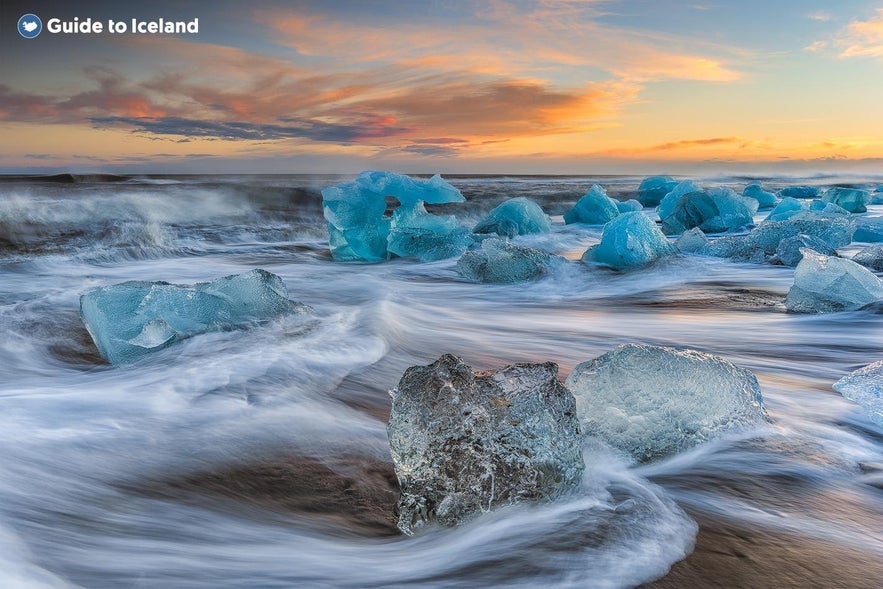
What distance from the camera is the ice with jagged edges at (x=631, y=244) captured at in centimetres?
759

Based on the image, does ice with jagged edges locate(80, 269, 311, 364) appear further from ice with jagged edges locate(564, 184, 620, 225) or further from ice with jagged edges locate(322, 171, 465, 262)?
ice with jagged edges locate(564, 184, 620, 225)

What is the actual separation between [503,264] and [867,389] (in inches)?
165

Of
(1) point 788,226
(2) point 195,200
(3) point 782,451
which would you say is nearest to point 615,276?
(1) point 788,226

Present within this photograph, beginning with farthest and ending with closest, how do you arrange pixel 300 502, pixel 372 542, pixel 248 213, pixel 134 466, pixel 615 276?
pixel 248 213
pixel 615 276
pixel 134 466
pixel 300 502
pixel 372 542

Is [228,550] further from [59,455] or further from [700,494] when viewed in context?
[700,494]

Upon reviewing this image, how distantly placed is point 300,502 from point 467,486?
57 centimetres

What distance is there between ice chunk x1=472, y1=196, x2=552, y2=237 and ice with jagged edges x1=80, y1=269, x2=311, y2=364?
6652 millimetres

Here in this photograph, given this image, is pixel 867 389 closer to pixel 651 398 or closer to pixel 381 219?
pixel 651 398

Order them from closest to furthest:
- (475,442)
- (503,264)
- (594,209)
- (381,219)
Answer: (475,442)
(503,264)
(381,219)
(594,209)

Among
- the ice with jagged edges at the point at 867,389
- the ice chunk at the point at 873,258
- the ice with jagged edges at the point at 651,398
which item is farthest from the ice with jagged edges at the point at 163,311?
the ice chunk at the point at 873,258

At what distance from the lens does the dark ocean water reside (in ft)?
5.88

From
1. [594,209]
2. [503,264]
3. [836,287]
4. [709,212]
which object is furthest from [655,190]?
[836,287]

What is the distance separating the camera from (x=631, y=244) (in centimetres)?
761

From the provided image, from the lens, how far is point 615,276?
732 centimetres
